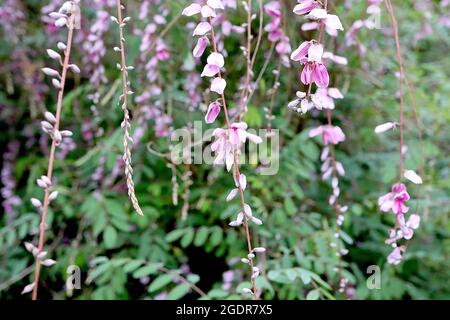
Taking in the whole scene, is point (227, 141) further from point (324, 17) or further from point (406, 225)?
point (406, 225)

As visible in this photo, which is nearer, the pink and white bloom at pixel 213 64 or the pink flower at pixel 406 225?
the pink and white bloom at pixel 213 64

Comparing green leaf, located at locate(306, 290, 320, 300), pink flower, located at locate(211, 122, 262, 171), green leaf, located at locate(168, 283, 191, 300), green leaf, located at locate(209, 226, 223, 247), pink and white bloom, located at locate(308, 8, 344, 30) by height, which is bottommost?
green leaf, located at locate(168, 283, 191, 300)

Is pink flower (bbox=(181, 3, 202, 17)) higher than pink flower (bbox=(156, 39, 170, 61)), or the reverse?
pink flower (bbox=(156, 39, 170, 61))

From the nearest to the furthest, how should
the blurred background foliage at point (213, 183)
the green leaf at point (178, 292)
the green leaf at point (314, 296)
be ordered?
1. the green leaf at point (314, 296)
2. the green leaf at point (178, 292)
3. the blurred background foliage at point (213, 183)

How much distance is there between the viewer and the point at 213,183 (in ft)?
5.90

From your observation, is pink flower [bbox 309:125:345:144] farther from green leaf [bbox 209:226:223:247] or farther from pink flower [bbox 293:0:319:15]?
green leaf [bbox 209:226:223:247]

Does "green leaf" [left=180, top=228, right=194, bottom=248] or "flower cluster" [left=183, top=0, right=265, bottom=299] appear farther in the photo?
"green leaf" [left=180, top=228, right=194, bottom=248]

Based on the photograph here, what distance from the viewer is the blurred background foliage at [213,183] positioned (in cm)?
162

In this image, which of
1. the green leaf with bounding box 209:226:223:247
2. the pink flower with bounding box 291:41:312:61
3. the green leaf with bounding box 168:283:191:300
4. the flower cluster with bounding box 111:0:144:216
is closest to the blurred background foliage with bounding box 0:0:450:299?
the green leaf with bounding box 209:226:223:247

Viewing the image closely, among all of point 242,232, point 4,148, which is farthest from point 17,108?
point 242,232

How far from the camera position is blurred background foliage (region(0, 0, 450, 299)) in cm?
162

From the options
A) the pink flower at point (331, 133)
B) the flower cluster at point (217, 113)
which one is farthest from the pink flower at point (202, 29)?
the pink flower at point (331, 133)

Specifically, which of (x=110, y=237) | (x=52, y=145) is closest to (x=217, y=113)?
(x=52, y=145)

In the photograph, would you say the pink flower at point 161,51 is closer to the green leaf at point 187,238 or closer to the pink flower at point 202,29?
the green leaf at point 187,238
